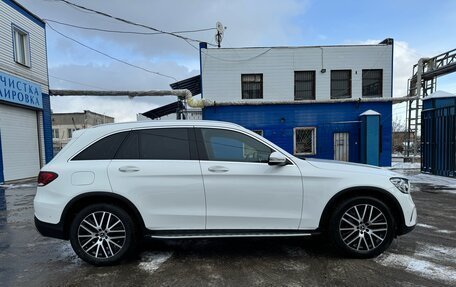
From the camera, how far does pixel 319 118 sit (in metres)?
16.4

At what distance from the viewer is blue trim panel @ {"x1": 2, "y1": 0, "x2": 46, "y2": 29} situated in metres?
13.1

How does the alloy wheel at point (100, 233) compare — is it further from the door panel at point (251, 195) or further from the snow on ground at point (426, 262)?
the snow on ground at point (426, 262)

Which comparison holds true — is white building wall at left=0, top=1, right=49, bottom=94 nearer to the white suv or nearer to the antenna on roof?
the antenna on roof

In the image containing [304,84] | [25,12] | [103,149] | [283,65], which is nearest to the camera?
[103,149]

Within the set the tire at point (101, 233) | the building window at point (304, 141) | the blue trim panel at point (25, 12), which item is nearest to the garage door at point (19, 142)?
the blue trim panel at point (25, 12)

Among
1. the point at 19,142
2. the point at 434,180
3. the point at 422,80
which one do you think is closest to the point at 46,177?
the point at 19,142

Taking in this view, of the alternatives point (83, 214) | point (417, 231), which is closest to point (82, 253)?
point (83, 214)

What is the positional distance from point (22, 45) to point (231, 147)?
14.3m

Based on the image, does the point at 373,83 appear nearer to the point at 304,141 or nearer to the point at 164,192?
the point at 304,141

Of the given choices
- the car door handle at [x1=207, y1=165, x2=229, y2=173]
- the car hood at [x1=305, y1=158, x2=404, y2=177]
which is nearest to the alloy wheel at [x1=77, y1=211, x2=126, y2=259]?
the car door handle at [x1=207, y1=165, x2=229, y2=173]

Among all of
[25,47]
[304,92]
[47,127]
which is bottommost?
[47,127]

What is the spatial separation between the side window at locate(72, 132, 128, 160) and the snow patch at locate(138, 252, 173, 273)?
1427 mm

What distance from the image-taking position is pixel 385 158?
16.3m

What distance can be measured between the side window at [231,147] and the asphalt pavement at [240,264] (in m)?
1.34
